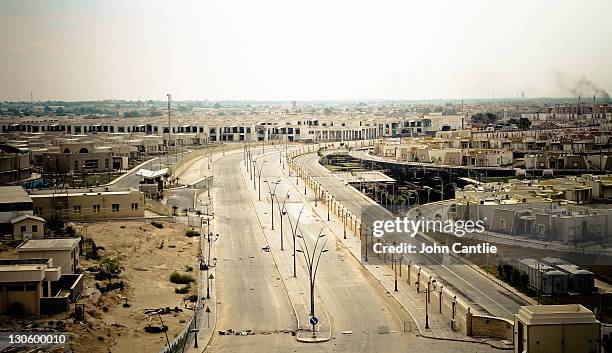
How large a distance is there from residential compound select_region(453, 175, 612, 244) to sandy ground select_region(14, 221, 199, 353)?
434 cm

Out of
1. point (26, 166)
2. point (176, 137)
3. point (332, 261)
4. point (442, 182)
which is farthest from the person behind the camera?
point (176, 137)

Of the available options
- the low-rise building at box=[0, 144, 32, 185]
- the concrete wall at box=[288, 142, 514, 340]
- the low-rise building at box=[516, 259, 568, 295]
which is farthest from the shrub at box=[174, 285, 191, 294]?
the low-rise building at box=[0, 144, 32, 185]

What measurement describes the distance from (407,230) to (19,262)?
5.72 m

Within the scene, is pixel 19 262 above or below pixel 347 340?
above

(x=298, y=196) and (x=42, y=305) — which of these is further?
(x=298, y=196)

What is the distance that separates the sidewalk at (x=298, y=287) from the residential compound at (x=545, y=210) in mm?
2852

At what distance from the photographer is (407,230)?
495 inches

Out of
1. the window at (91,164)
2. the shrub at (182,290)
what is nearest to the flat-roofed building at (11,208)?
the shrub at (182,290)

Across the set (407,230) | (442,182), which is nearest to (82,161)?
(442,182)

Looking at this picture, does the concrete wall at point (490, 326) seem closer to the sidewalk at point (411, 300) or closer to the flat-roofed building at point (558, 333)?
the sidewalk at point (411, 300)

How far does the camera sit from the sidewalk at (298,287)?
8.35m

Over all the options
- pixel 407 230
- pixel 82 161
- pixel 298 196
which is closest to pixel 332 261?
pixel 407 230

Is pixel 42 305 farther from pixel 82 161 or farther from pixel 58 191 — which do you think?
pixel 82 161

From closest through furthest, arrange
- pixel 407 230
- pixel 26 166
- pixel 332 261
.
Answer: pixel 332 261, pixel 407 230, pixel 26 166
